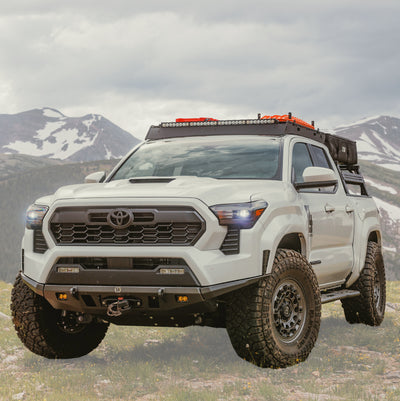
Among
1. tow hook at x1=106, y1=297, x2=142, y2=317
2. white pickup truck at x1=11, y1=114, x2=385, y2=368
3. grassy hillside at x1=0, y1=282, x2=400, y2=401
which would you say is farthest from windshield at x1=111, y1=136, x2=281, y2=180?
grassy hillside at x1=0, y1=282, x2=400, y2=401

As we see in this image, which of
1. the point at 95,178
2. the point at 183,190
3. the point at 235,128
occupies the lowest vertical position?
the point at 183,190

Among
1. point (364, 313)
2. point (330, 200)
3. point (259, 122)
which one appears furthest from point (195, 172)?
point (364, 313)

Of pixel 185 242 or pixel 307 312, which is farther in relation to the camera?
pixel 307 312

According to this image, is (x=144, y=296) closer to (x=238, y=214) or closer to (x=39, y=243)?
(x=238, y=214)

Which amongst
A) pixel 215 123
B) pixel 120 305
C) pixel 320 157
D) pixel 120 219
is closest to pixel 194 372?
pixel 120 305

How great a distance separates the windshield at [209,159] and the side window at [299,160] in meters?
0.27

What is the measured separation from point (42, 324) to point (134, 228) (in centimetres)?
161

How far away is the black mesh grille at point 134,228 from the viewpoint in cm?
515

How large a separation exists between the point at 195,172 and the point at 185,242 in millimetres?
1748

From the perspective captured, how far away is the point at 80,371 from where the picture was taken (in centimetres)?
612

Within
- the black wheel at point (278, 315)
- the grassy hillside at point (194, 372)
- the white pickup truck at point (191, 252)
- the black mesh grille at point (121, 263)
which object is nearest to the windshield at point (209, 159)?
the white pickup truck at point (191, 252)

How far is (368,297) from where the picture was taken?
27.8ft

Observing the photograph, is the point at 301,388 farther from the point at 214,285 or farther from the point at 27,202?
the point at 27,202

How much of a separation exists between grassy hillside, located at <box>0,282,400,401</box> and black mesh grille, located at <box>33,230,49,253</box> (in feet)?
3.86
